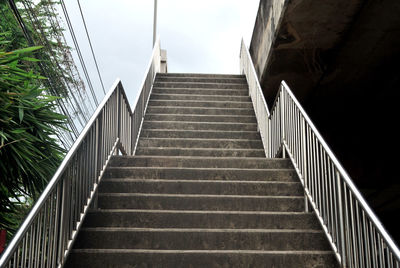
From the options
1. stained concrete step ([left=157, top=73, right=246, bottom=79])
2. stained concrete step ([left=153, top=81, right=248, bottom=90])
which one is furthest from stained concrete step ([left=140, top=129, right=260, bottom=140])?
stained concrete step ([left=157, top=73, right=246, bottom=79])

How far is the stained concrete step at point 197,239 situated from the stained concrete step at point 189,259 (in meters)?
0.20

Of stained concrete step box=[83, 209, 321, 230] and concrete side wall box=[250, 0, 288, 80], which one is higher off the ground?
concrete side wall box=[250, 0, 288, 80]

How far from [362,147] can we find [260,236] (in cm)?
604

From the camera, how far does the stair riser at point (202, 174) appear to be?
407cm

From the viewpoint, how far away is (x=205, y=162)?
4449 millimetres

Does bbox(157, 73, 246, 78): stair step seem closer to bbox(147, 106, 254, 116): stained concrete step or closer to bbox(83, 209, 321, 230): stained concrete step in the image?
bbox(147, 106, 254, 116): stained concrete step

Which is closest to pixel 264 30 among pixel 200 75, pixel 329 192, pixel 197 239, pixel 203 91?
pixel 203 91

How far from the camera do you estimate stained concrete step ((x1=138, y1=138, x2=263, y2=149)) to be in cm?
569

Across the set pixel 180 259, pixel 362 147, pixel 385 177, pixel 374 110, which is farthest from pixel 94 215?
pixel 385 177

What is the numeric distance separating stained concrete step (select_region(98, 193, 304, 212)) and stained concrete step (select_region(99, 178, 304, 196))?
0.66 ft

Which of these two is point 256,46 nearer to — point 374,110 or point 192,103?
point 192,103

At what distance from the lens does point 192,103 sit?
7.50 m

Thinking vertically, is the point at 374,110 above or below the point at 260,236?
above

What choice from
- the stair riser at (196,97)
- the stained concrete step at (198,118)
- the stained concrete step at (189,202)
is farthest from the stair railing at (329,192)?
the stair riser at (196,97)
